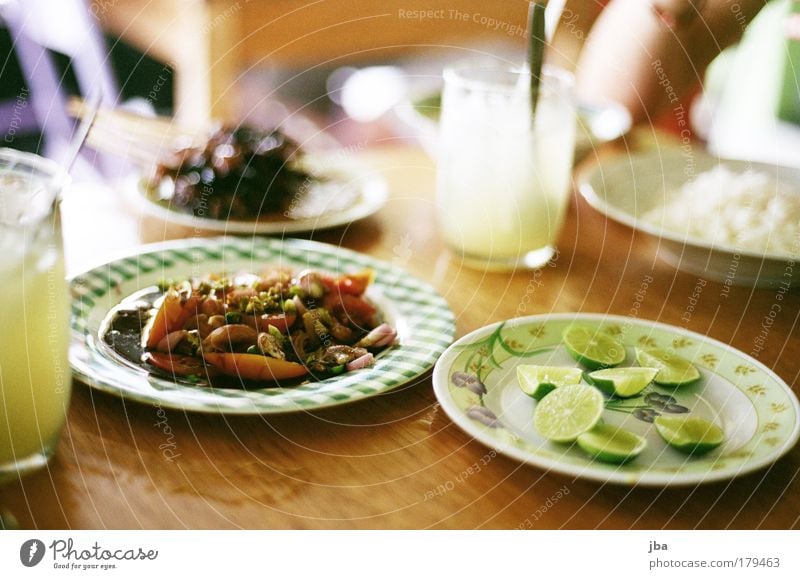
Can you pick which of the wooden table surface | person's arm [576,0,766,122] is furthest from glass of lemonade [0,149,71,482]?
person's arm [576,0,766,122]

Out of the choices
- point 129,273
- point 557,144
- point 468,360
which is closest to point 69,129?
point 129,273

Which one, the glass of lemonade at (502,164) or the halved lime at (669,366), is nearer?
the halved lime at (669,366)

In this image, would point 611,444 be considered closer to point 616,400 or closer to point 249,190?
point 616,400

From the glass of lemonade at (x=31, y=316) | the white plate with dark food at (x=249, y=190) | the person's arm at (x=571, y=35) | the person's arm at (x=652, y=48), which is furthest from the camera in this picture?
the person's arm at (x=571, y=35)

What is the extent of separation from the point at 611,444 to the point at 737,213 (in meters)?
0.41

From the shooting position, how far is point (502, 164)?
28.2 inches

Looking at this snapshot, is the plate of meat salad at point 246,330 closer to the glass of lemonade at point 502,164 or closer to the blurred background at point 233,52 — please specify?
the glass of lemonade at point 502,164

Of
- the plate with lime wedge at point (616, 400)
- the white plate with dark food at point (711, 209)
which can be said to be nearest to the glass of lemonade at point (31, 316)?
the plate with lime wedge at point (616, 400)

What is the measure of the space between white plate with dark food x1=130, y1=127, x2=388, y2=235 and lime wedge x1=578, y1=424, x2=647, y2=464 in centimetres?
41

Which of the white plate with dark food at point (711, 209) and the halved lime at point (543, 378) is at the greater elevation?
the white plate with dark food at point (711, 209)

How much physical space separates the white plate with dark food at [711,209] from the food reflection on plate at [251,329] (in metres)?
0.32

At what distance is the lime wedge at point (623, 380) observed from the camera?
51cm

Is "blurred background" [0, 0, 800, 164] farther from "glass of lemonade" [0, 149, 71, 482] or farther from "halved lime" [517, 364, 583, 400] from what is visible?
"glass of lemonade" [0, 149, 71, 482]

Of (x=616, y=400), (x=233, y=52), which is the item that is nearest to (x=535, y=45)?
(x=616, y=400)
